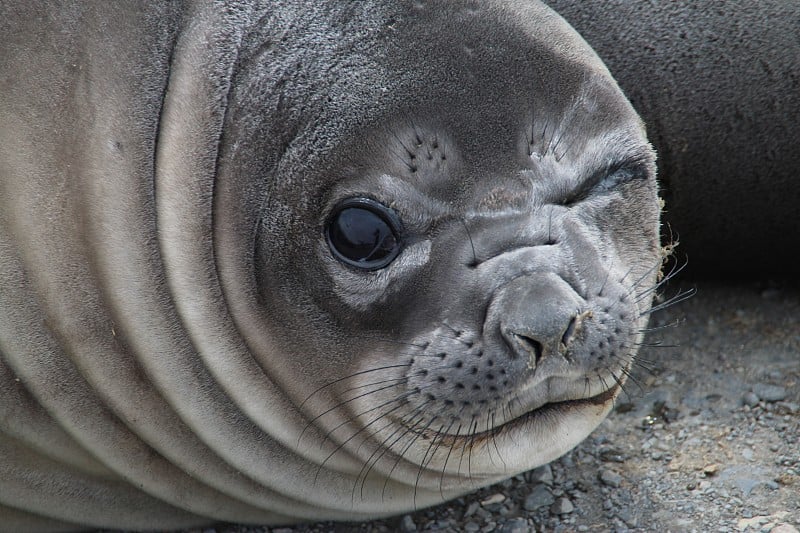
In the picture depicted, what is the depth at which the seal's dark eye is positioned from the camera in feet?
9.55

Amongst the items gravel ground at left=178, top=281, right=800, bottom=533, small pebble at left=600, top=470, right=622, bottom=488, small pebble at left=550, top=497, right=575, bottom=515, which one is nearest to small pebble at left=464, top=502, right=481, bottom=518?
gravel ground at left=178, top=281, right=800, bottom=533

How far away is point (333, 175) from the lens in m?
2.92

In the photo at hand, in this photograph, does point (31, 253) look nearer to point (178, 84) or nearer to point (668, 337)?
point (178, 84)

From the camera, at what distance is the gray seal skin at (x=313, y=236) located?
2898 mm

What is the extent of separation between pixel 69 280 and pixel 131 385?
1.11 feet

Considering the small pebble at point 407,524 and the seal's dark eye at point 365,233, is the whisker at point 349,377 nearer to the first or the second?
the seal's dark eye at point 365,233

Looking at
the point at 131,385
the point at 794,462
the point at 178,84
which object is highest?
the point at 178,84

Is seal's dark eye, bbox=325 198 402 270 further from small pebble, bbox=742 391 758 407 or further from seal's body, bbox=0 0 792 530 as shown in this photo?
small pebble, bbox=742 391 758 407

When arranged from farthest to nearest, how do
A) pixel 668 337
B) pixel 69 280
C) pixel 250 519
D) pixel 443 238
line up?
pixel 668 337, pixel 250 519, pixel 69 280, pixel 443 238

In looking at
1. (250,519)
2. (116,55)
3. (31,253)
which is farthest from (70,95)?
(250,519)

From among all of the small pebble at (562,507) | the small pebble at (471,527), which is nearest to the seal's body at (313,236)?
the small pebble at (471,527)

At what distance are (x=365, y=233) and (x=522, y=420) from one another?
2.11 ft

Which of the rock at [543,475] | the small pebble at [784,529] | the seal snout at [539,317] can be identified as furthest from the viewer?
the rock at [543,475]

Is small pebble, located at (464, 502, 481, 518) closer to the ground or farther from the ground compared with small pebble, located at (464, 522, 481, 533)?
farther from the ground
